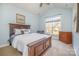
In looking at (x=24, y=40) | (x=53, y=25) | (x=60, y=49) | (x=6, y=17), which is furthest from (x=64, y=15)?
(x=6, y=17)

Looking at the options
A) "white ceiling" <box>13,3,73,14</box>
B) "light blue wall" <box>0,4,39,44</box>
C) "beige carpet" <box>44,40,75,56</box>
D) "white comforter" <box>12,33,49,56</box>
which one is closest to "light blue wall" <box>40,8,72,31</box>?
"white ceiling" <box>13,3,73,14</box>

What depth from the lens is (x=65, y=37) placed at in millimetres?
1634

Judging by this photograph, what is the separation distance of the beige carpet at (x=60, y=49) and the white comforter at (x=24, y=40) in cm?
30

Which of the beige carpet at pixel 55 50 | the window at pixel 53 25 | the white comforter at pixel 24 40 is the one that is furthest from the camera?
the window at pixel 53 25

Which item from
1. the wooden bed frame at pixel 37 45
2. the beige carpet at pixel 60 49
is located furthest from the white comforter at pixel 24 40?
the beige carpet at pixel 60 49

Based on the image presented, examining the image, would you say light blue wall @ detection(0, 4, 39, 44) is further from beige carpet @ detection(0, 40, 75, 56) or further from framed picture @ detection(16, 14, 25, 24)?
beige carpet @ detection(0, 40, 75, 56)

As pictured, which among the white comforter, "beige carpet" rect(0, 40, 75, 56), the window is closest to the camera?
the white comforter

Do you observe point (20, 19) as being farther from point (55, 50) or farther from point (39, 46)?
point (55, 50)

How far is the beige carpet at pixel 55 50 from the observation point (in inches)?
61.0

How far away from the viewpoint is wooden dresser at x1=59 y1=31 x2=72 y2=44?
63.5 inches

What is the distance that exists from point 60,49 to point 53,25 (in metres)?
0.49

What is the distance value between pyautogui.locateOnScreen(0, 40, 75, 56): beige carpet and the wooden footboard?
9 centimetres

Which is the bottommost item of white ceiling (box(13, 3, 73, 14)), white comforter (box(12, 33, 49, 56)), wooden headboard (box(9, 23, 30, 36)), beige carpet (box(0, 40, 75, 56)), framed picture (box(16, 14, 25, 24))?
beige carpet (box(0, 40, 75, 56))

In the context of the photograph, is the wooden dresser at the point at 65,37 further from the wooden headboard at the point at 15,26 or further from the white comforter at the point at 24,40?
the wooden headboard at the point at 15,26
